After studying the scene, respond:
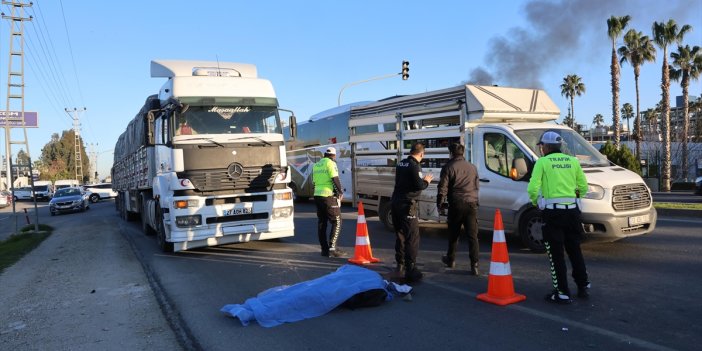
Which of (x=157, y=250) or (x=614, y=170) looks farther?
(x=157, y=250)

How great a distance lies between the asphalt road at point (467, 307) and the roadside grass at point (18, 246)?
169 inches

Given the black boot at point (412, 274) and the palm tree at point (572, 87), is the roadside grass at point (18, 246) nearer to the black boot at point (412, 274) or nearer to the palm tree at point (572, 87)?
the black boot at point (412, 274)

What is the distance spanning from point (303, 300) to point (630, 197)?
542 cm

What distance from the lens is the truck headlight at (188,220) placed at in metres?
9.15

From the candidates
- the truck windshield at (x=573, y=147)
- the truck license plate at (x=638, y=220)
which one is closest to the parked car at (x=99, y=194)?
the truck windshield at (x=573, y=147)

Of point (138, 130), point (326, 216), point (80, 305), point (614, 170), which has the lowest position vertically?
point (80, 305)

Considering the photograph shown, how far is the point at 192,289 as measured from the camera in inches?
273

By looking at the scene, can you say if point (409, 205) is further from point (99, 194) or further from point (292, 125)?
point (99, 194)

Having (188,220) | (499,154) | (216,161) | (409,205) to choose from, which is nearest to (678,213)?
(499,154)

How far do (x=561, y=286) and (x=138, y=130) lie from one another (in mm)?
11895

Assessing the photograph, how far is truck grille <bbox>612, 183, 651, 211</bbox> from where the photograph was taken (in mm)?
7611

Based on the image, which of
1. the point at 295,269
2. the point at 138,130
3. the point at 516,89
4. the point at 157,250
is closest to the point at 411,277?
the point at 295,269

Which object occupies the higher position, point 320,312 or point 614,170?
point 614,170

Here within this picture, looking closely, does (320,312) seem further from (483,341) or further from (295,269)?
(295,269)
